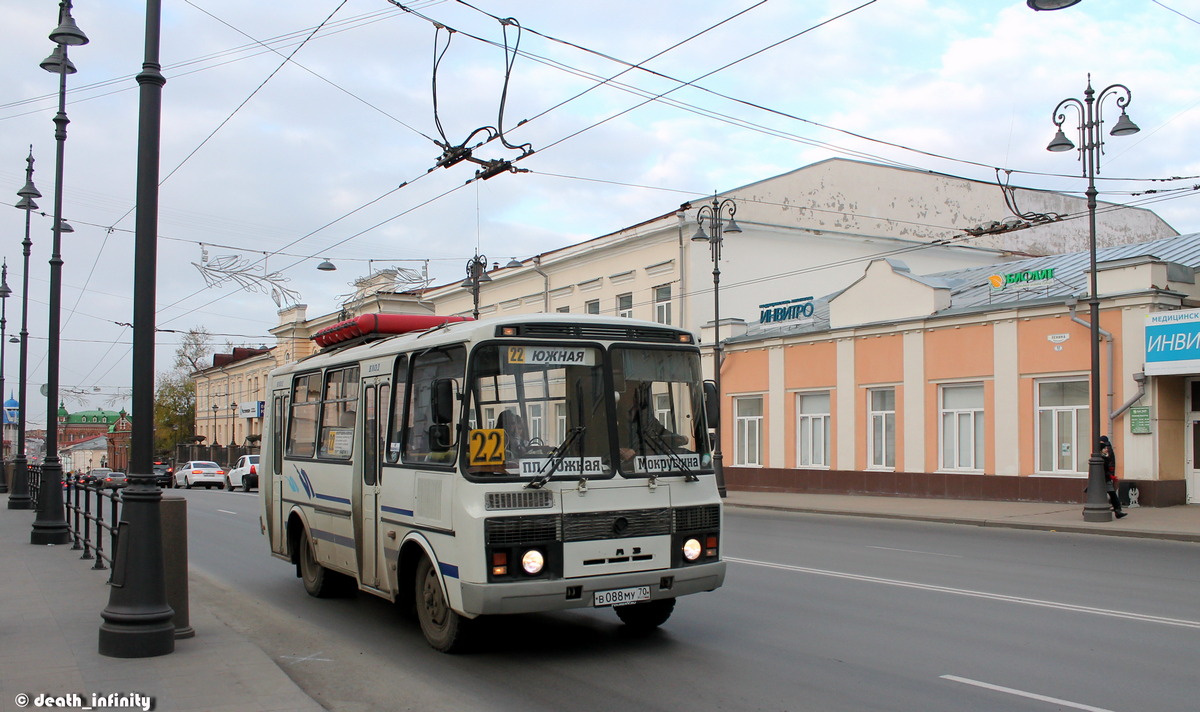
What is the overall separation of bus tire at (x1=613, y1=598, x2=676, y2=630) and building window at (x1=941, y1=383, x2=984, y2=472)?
19.0 m

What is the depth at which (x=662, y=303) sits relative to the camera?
36.8 metres

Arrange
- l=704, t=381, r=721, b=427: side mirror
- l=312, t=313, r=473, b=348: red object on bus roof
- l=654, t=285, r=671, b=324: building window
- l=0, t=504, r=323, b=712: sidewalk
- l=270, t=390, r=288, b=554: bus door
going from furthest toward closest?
l=654, t=285, r=671, b=324: building window < l=270, t=390, r=288, b=554: bus door < l=312, t=313, r=473, b=348: red object on bus roof < l=704, t=381, r=721, b=427: side mirror < l=0, t=504, r=323, b=712: sidewalk

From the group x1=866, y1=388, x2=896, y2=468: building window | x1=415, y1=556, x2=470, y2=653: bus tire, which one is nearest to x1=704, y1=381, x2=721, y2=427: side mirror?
x1=415, y1=556, x2=470, y2=653: bus tire

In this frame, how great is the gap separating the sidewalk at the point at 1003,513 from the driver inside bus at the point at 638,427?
42.9 ft

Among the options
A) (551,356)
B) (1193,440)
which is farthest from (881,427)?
(551,356)

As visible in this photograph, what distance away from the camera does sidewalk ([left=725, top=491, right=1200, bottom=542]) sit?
59.0ft

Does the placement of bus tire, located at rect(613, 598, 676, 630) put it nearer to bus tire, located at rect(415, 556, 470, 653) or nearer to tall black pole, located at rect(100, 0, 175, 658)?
bus tire, located at rect(415, 556, 470, 653)

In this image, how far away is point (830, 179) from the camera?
39.7 m

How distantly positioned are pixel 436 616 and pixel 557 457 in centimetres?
171

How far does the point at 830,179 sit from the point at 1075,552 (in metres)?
26.7

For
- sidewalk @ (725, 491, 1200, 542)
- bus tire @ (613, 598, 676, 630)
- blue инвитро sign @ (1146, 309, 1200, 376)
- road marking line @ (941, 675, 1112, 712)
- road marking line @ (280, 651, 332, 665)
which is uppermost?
blue инвитро sign @ (1146, 309, 1200, 376)

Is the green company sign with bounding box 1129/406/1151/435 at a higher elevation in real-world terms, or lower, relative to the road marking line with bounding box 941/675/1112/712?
higher

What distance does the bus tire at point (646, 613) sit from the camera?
8469mm

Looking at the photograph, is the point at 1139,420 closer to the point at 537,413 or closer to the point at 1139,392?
the point at 1139,392
